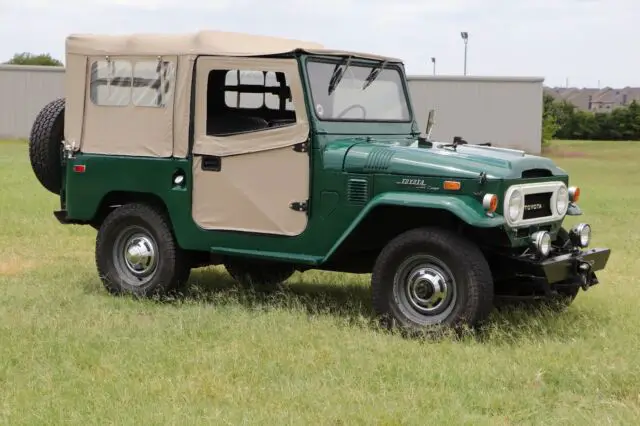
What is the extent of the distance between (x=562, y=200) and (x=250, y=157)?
7.89ft

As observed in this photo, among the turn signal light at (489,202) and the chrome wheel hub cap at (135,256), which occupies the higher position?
the turn signal light at (489,202)

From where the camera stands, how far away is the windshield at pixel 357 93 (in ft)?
24.1

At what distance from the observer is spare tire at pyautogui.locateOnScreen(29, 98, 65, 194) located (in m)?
8.39

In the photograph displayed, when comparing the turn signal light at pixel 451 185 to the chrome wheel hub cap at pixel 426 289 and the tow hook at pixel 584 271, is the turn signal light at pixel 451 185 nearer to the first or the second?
the chrome wheel hub cap at pixel 426 289

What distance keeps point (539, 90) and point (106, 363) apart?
111 ft

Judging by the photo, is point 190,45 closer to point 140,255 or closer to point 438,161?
point 140,255

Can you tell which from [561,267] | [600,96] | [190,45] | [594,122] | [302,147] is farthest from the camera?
[600,96]

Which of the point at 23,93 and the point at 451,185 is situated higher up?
the point at 23,93

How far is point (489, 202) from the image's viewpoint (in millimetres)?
6387

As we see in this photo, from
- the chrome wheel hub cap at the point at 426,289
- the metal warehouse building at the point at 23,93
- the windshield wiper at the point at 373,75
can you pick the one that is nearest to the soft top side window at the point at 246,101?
the windshield wiper at the point at 373,75

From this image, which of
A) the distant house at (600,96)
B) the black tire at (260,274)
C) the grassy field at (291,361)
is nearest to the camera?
the grassy field at (291,361)

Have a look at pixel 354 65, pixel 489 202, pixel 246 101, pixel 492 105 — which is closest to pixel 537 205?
pixel 489 202

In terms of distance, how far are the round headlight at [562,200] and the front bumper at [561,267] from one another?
1.11 ft

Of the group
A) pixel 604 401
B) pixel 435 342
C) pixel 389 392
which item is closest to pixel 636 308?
pixel 435 342
